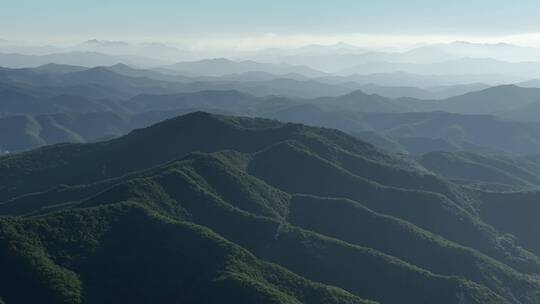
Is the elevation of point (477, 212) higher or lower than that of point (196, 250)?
lower

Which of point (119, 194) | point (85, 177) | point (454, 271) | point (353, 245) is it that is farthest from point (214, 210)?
point (85, 177)

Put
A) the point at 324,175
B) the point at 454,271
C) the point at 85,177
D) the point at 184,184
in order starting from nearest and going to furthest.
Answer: the point at 454,271 < the point at 184,184 < the point at 324,175 < the point at 85,177

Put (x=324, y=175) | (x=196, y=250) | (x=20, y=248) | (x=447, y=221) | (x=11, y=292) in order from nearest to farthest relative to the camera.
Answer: (x=11, y=292), (x=20, y=248), (x=196, y=250), (x=447, y=221), (x=324, y=175)

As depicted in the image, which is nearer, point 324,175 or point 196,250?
point 196,250

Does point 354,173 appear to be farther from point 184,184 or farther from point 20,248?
point 20,248

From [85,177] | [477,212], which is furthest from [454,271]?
[85,177]

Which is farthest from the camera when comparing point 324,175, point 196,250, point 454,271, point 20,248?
point 324,175

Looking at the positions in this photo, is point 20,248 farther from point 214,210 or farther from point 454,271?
point 454,271

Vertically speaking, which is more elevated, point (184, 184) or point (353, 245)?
point (184, 184)

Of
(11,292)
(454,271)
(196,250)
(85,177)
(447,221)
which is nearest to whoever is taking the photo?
(11,292)
